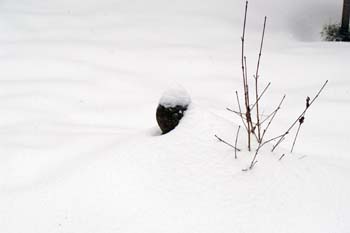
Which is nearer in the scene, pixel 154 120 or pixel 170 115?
pixel 170 115

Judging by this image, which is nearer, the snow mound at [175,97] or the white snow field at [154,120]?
the white snow field at [154,120]

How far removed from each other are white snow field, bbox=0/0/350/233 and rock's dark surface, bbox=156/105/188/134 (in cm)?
5

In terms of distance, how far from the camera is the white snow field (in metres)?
1.76

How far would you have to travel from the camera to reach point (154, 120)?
2.92 m

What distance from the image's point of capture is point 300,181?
1.85m

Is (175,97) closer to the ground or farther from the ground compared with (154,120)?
farther from the ground

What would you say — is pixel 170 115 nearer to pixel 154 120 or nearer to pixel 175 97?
pixel 175 97

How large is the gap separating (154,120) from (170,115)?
0.88 m

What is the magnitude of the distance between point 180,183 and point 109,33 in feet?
10.7

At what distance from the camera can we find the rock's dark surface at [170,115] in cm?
205

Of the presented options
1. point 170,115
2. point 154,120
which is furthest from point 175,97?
point 154,120

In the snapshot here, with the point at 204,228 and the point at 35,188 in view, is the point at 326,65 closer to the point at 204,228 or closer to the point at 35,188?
the point at 204,228

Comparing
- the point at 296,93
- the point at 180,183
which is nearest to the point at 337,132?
the point at 296,93

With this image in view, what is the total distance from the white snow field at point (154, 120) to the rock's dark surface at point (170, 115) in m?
0.05
